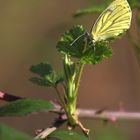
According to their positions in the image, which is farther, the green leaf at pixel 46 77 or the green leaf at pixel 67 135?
the green leaf at pixel 46 77

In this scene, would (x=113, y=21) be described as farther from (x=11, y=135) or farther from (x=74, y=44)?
(x=11, y=135)

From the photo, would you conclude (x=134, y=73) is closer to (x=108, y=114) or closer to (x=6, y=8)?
(x=6, y=8)

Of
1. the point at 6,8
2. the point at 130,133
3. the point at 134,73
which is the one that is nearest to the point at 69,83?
the point at 130,133

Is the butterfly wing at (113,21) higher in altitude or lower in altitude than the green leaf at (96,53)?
higher

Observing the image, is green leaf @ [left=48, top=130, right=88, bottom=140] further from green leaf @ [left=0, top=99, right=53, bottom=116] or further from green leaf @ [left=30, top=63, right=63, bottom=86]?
green leaf @ [left=30, top=63, right=63, bottom=86]

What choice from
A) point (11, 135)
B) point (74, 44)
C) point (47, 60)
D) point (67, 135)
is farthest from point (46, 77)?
point (47, 60)

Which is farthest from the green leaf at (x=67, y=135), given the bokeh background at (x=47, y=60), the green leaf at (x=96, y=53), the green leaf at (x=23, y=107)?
the bokeh background at (x=47, y=60)

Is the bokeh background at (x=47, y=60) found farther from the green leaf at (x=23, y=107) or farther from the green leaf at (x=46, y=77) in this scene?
the green leaf at (x=23, y=107)
